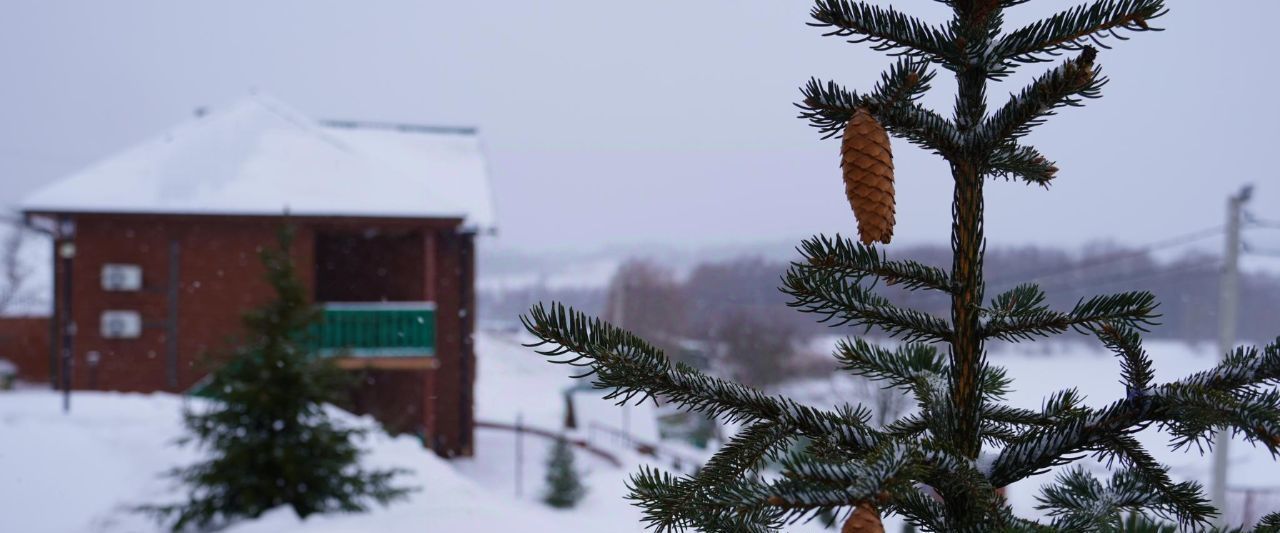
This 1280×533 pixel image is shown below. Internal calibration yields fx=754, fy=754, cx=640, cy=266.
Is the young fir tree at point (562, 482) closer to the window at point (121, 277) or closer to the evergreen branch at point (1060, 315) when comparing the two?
the window at point (121, 277)

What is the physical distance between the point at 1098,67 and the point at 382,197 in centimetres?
1281

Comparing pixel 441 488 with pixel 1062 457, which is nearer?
pixel 1062 457

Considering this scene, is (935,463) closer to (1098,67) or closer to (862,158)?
(862,158)

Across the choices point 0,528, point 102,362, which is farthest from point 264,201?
point 0,528

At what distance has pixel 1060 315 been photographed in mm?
1085

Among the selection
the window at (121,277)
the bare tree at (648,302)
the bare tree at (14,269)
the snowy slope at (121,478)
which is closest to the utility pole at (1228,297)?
the snowy slope at (121,478)

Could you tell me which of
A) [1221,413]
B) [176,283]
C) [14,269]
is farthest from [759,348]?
[14,269]

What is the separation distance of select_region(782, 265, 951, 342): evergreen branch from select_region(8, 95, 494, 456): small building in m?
11.6

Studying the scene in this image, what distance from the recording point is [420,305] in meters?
13.2

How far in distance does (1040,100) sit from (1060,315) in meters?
0.31

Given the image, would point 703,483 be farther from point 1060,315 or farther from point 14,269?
point 14,269

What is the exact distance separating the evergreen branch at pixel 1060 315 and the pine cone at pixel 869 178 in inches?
11.8

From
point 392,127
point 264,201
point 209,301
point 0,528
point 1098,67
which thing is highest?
point 392,127

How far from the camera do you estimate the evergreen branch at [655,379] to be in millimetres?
948
